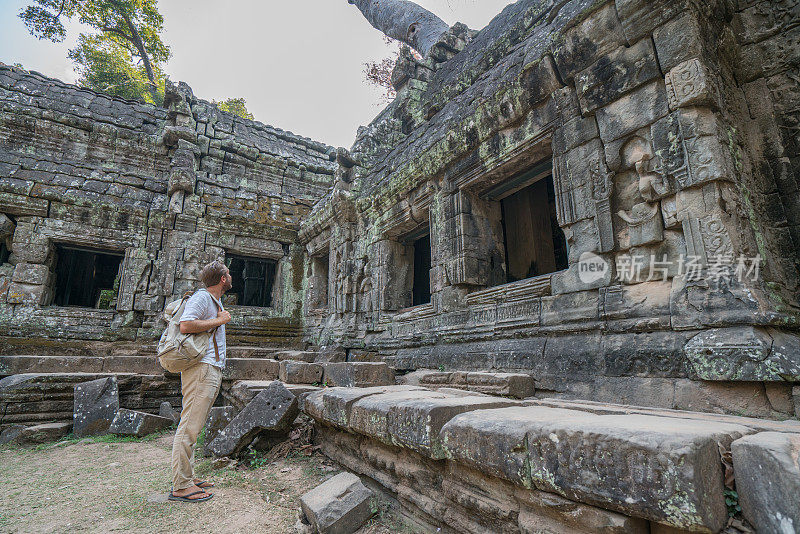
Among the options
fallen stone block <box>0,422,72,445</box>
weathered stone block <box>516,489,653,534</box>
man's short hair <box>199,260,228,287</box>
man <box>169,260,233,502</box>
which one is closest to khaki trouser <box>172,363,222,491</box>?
man <box>169,260,233,502</box>

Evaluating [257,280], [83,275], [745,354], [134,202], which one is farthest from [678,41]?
[83,275]

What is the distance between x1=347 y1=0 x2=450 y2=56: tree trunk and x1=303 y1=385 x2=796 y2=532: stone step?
1378 cm

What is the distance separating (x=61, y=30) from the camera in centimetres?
1545

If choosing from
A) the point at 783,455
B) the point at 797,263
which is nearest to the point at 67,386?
the point at 783,455

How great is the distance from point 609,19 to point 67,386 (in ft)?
24.2

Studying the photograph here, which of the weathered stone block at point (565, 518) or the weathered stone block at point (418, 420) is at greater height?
the weathered stone block at point (418, 420)

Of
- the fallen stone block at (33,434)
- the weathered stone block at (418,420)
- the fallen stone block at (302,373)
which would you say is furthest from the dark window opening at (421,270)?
the fallen stone block at (33,434)

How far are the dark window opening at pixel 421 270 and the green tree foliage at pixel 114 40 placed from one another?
15225mm

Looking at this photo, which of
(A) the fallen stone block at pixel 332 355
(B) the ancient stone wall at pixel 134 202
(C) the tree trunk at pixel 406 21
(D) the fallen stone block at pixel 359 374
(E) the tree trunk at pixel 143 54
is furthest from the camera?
(E) the tree trunk at pixel 143 54

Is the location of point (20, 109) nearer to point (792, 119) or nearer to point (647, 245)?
point (647, 245)

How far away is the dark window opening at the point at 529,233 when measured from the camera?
22.0 ft

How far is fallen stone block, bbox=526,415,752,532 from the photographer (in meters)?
1.13

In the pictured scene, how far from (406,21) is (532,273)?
498 inches

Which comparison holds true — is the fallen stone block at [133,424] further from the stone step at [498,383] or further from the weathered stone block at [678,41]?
the weathered stone block at [678,41]
